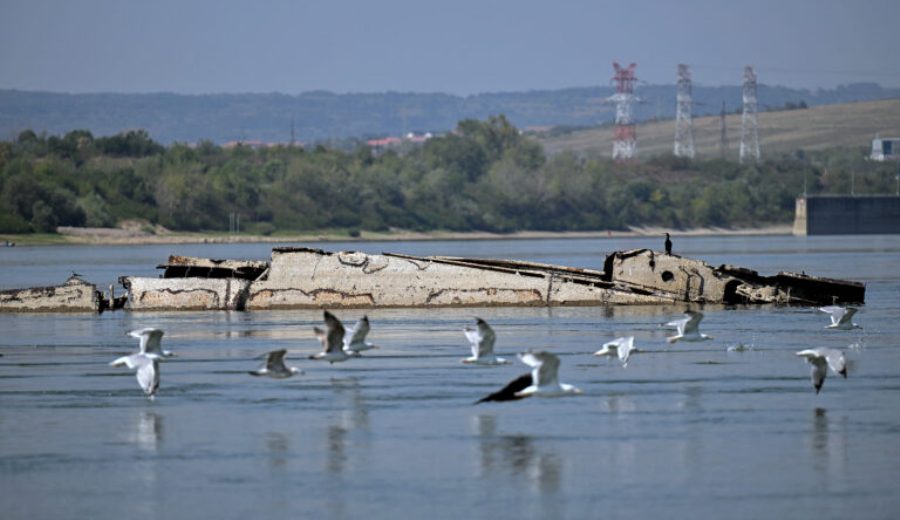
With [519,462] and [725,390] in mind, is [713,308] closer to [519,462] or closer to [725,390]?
[725,390]

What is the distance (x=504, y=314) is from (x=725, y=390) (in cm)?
1541

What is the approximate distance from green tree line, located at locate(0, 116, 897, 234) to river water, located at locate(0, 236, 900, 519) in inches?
3935

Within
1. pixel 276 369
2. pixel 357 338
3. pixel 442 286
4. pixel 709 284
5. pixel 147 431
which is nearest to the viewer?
pixel 147 431

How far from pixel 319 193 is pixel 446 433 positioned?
134057 mm

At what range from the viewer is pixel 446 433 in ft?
72.2

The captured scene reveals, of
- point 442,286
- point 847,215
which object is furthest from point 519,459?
point 847,215

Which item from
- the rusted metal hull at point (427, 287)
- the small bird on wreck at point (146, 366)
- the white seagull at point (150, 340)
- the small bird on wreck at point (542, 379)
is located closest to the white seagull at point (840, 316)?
the small bird on wreck at point (542, 379)

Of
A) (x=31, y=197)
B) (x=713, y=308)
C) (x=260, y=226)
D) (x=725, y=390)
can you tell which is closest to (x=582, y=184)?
(x=260, y=226)

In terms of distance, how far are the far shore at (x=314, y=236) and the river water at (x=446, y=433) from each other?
92808 mm

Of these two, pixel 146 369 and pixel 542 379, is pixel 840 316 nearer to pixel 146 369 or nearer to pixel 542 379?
pixel 542 379

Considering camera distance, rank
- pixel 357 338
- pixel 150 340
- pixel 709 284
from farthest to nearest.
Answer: pixel 709 284 < pixel 357 338 < pixel 150 340

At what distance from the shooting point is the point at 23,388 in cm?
2681

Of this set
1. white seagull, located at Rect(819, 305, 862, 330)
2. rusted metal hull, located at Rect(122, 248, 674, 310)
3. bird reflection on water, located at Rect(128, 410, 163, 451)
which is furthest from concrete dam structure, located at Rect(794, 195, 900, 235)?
bird reflection on water, located at Rect(128, 410, 163, 451)

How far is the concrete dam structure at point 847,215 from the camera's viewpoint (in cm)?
15988
